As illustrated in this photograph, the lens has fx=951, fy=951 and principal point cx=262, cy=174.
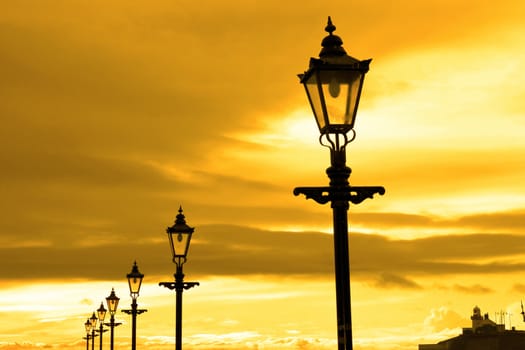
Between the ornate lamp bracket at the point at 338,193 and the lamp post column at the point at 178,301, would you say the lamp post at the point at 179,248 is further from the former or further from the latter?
the ornate lamp bracket at the point at 338,193

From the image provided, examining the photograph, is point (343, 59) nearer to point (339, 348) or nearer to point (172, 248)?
point (339, 348)

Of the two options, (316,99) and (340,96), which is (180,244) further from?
(340,96)

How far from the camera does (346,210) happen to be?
38.9 feet

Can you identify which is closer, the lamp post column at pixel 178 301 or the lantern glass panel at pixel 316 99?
the lantern glass panel at pixel 316 99

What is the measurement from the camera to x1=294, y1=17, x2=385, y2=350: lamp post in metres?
11.3

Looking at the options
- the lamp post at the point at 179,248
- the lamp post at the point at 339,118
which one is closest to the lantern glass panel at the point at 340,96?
the lamp post at the point at 339,118

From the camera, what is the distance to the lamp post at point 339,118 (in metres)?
11.3

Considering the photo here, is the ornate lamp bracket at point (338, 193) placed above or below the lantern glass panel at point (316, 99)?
below

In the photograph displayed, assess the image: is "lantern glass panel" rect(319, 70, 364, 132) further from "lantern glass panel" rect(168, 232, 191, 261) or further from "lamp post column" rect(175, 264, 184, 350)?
"lamp post column" rect(175, 264, 184, 350)

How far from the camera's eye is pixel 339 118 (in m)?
11.7

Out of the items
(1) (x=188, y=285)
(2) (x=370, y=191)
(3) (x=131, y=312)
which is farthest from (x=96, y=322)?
(2) (x=370, y=191)

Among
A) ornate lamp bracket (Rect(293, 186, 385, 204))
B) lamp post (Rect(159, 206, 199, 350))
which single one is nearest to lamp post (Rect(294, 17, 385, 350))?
ornate lamp bracket (Rect(293, 186, 385, 204))

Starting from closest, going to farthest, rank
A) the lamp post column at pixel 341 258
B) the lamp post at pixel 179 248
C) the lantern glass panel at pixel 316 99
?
the lamp post column at pixel 341 258 → the lantern glass panel at pixel 316 99 → the lamp post at pixel 179 248

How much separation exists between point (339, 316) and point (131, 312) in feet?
74.4
